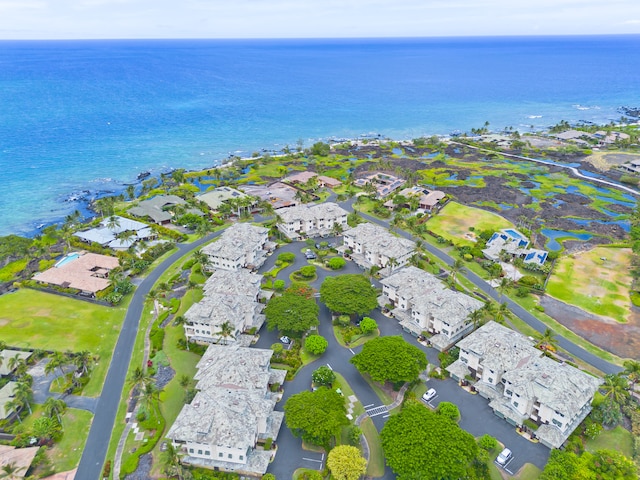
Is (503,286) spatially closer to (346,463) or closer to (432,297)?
(432,297)

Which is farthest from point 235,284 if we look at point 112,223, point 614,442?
point 614,442

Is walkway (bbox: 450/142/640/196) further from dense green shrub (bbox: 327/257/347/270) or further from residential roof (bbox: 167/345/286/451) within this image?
residential roof (bbox: 167/345/286/451)

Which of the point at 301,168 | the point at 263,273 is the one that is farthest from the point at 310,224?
the point at 301,168

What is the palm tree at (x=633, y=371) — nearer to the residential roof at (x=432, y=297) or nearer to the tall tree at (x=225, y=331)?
the residential roof at (x=432, y=297)

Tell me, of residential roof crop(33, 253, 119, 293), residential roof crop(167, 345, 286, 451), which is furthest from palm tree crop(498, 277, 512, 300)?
residential roof crop(33, 253, 119, 293)

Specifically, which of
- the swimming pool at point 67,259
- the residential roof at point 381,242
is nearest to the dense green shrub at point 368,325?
the residential roof at point 381,242

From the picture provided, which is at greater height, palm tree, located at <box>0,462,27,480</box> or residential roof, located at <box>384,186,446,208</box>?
palm tree, located at <box>0,462,27,480</box>

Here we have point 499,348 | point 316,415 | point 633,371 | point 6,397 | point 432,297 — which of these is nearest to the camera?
point 316,415

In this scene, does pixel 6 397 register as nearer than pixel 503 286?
Yes
